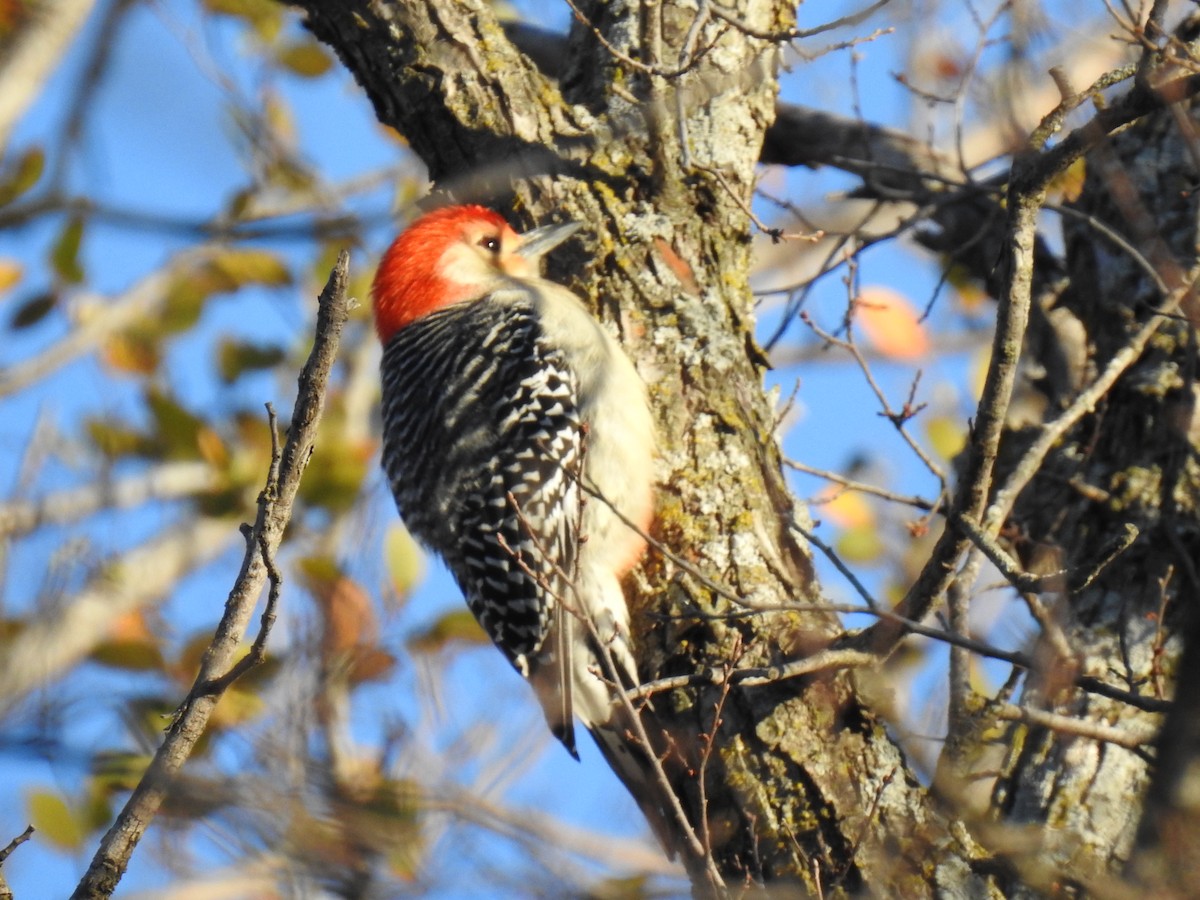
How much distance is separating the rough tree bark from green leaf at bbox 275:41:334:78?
3773mm

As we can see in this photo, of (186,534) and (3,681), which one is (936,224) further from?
(186,534)

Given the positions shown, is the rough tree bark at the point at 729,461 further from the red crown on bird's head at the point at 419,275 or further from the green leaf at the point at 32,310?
the green leaf at the point at 32,310

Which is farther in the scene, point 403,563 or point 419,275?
point 403,563

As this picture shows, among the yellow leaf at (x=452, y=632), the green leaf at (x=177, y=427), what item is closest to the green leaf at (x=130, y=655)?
the yellow leaf at (x=452, y=632)

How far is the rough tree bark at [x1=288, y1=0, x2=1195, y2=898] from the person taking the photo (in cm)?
419

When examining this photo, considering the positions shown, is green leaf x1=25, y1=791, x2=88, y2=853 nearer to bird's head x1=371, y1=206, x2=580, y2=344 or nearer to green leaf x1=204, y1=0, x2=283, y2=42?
bird's head x1=371, y1=206, x2=580, y2=344

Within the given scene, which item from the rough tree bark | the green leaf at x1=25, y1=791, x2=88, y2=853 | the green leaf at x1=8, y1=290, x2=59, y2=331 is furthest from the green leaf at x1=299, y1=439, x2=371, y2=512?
the rough tree bark

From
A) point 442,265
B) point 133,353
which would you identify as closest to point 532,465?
point 442,265

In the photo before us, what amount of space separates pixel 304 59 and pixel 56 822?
5.20 meters

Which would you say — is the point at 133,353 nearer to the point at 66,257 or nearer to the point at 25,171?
the point at 66,257

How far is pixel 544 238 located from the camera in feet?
18.0

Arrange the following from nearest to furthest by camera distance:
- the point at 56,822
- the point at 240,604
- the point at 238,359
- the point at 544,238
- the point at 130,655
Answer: the point at 240,604 < the point at 544,238 < the point at 56,822 < the point at 130,655 < the point at 238,359

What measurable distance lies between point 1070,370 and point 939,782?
2.55 metres

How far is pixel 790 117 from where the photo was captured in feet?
22.5
